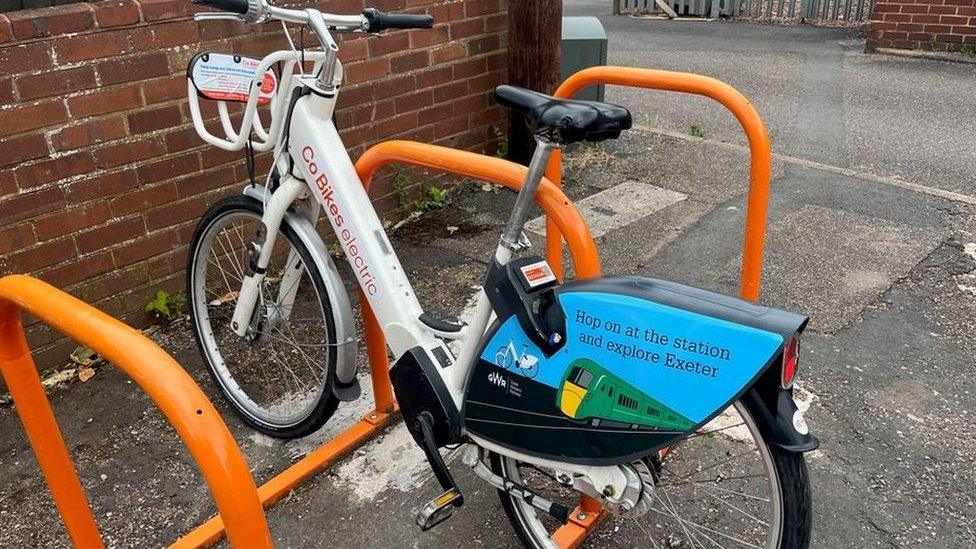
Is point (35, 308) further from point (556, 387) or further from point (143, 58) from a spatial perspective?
point (143, 58)

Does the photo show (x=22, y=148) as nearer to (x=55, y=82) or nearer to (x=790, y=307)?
(x=55, y=82)

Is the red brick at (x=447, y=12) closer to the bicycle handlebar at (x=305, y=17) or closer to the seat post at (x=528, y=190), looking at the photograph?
the bicycle handlebar at (x=305, y=17)

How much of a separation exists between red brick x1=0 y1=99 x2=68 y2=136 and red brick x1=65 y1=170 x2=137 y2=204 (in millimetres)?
259

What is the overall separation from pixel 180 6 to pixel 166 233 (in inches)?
37.5

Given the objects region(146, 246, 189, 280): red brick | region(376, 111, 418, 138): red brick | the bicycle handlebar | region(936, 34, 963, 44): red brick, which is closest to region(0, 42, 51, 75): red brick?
region(146, 246, 189, 280): red brick

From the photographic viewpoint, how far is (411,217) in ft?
15.1

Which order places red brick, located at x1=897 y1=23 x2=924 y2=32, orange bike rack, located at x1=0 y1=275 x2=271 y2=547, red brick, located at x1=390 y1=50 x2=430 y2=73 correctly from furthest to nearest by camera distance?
red brick, located at x1=897 y1=23 x2=924 y2=32
red brick, located at x1=390 y1=50 x2=430 y2=73
orange bike rack, located at x1=0 y1=275 x2=271 y2=547

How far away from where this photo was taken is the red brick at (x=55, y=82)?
2.86 metres

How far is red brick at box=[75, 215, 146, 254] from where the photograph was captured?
317 cm

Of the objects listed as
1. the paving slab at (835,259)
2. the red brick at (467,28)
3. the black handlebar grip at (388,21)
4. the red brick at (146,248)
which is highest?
the black handlebar grip at (388,21)

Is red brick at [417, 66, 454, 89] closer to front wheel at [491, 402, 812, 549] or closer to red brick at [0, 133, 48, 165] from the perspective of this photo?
red brick at [0, 133, 48, 165]

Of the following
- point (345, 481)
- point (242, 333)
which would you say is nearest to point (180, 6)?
point (242, 333)

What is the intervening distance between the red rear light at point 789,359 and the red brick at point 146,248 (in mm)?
2749

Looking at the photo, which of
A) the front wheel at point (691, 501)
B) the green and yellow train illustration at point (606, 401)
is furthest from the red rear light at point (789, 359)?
the front wheel at point (691, 501)
